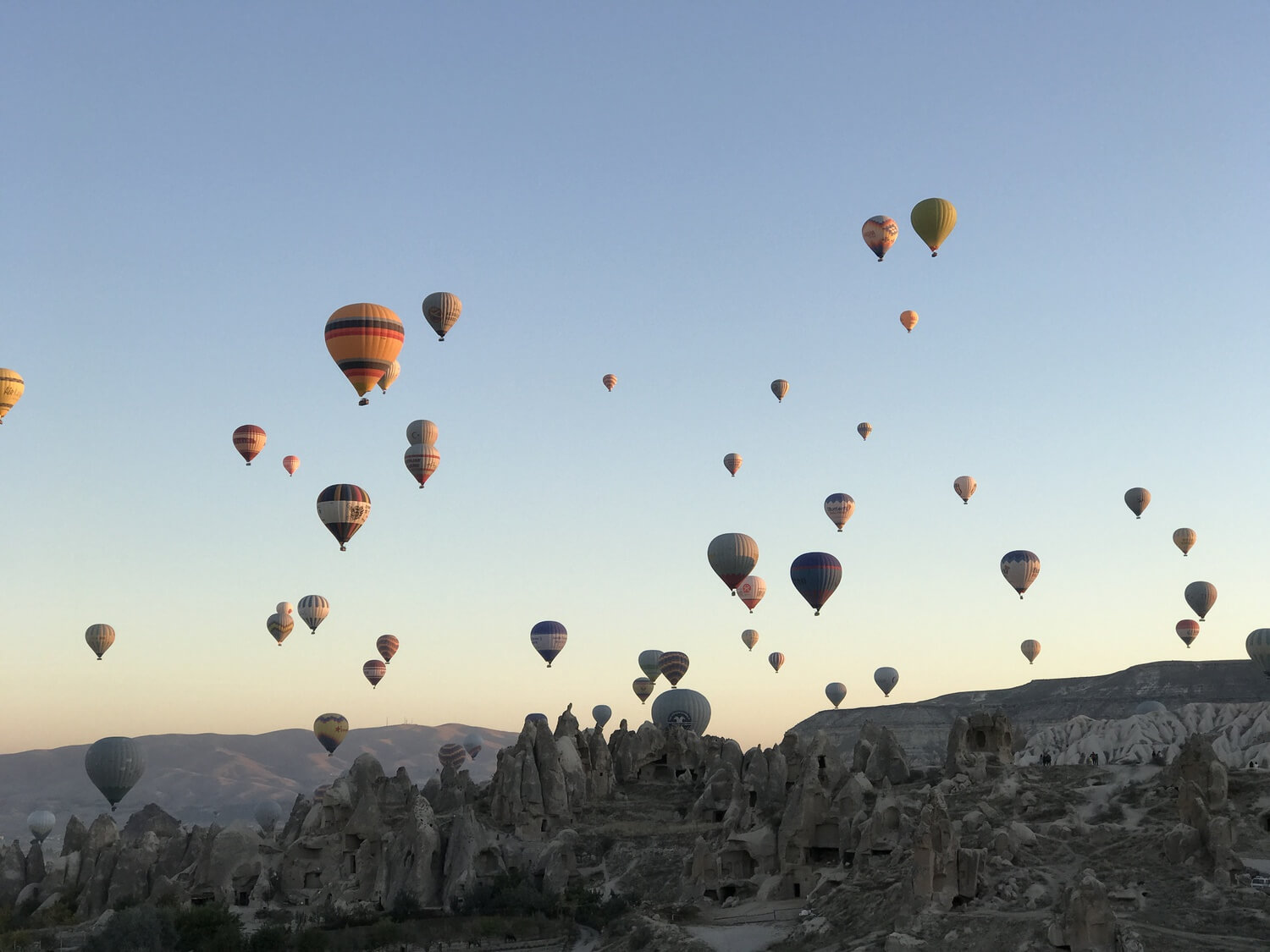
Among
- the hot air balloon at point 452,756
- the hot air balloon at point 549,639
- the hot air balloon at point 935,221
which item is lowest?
the hot air balloon at point 452,756

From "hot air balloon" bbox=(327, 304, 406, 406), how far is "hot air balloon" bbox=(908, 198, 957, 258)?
30081 millimetres

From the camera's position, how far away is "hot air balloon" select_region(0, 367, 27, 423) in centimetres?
7431

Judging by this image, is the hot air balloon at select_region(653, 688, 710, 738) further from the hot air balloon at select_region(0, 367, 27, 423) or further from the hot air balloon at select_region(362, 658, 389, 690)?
the hot air balloon at select_region(0, 367, 27, 423)

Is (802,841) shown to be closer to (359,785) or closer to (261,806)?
(359,785)

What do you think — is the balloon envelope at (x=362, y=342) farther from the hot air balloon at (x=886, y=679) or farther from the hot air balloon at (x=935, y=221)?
the hot air balloon at (x=886, y=679)

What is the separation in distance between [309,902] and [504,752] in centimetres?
1492

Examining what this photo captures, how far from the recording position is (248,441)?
8356 cm

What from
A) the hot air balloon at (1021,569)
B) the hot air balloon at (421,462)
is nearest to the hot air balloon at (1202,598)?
the hot air balloon at (1021,569)

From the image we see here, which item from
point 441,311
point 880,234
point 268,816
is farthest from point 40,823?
point 880,234

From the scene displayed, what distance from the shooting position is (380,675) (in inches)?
4380

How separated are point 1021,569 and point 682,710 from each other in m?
31.3

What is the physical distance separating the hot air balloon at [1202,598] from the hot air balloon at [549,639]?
47.9 m

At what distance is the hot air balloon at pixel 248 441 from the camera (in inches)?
3290

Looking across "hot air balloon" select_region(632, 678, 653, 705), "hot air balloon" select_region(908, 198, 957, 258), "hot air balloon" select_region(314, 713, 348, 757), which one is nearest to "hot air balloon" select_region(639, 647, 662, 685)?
"hot air balloon" select_region(632, 678, 653, 705)
